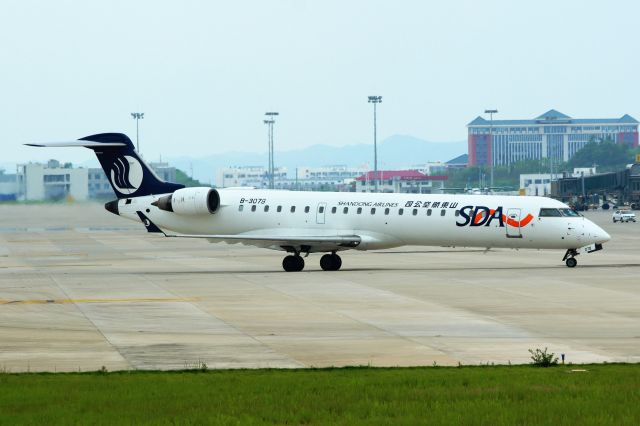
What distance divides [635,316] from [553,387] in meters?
10.9

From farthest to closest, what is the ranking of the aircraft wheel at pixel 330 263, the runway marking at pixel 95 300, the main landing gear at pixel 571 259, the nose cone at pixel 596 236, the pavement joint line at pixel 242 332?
the aircraft wheel at pixel 330 263 → the main landing gear at pixel 571 259 → the nose cone at pixel 596 236 → the runway marking at pixel 95 300 → the pavement joint line at pixel 242 332

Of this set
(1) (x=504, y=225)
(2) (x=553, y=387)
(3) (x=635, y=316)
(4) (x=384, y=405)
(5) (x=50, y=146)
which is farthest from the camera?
(5) (x=50, y=146)

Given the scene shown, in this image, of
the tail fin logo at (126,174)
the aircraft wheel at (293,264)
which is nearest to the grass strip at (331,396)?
the aircraft wheel at (293,264)

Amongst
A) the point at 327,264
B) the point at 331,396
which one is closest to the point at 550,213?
the point at 327,264

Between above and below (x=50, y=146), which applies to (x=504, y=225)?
below

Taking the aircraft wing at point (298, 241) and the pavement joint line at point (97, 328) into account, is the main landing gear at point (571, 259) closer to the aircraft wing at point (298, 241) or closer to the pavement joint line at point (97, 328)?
the aircraft wing at point (298, 241)

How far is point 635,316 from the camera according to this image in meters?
24.5

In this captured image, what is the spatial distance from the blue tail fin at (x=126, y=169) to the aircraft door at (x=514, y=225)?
11854mm

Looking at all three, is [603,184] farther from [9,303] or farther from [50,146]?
[9,303]

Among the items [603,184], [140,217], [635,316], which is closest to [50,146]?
[140,217]

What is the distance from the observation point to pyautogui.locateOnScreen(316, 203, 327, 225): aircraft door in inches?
1565

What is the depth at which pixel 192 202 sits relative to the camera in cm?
4022

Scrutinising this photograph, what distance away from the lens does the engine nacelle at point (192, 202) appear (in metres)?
40.2

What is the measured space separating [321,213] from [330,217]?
38 centimetres
